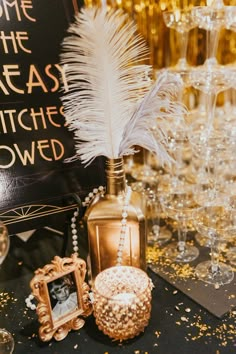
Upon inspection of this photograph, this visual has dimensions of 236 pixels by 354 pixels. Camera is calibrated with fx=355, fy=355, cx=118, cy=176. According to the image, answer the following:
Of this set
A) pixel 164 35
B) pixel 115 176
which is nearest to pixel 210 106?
pixel 115 176

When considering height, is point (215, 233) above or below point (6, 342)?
above

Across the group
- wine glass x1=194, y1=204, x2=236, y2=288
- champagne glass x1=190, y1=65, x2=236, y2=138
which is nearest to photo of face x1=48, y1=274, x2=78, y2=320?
wine glass x1=194, y1=204, x2=236, y2=288

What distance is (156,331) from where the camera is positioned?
758mm

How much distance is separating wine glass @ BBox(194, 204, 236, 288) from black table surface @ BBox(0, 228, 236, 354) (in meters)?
0.11

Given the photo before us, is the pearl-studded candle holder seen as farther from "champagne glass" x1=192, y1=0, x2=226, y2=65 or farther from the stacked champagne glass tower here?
"champagne glass" x1=192, y1=0, x2=226, y2=65

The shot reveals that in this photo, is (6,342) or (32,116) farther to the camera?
(32,116)

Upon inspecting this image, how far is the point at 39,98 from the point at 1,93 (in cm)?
10

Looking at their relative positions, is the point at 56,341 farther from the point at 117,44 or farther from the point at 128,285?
the point at 117,44

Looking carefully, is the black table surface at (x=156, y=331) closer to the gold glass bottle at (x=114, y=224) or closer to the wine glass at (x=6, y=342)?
the wine glass at (x=6, y=342)

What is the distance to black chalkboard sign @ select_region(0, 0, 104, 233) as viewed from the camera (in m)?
0.91

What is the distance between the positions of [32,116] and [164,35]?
1016mm

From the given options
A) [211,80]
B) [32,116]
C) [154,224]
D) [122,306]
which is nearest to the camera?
[122,306]

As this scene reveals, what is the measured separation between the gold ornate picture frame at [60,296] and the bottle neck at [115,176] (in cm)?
18

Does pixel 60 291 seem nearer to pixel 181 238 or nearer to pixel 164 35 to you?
pixel 181 238
